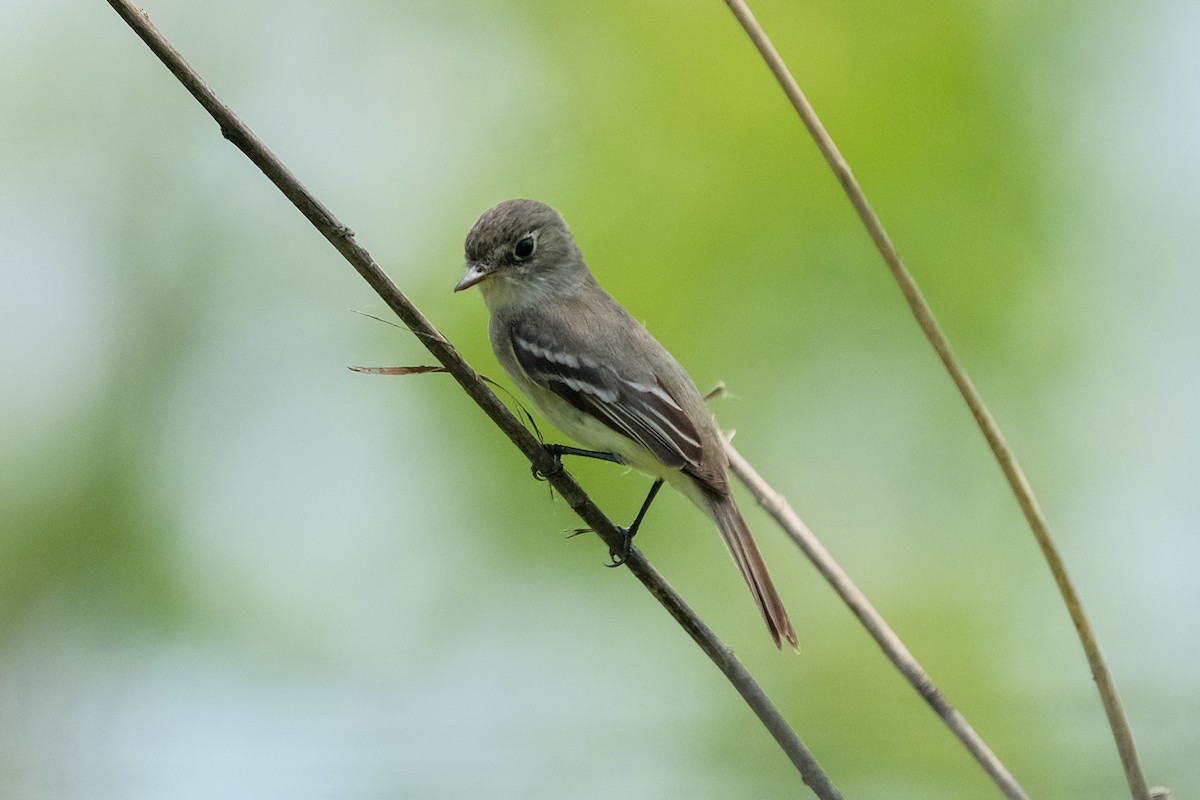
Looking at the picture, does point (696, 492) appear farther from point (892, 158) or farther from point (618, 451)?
point (892, 158)

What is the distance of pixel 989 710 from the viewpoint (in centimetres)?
289

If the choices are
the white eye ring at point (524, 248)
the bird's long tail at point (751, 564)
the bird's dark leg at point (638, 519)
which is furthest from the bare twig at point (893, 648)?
the white eye ring at point (524, 248)

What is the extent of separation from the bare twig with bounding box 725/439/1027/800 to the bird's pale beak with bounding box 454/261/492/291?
1.31m

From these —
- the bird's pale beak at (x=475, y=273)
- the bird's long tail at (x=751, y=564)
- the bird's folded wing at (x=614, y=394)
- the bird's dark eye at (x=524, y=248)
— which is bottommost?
the bird's long tail at (x=751, y=564)

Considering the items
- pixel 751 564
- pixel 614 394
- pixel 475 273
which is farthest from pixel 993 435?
pixel 475 273

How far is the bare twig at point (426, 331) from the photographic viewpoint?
65.1 inches

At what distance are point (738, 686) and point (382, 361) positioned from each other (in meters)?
2.09

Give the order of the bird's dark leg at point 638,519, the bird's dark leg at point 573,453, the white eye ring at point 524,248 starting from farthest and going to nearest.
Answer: the white eye ring at point 524,248 → the bird's dark leg at point 573,453 → the bird's dark leg at point 638,519

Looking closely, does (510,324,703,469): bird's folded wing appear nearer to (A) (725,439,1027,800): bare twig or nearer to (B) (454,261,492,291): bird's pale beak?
(B) (454,261,492,291): bird's pale beak

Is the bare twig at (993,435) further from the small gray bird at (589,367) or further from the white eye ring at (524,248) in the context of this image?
the white eye ring at (524,248)

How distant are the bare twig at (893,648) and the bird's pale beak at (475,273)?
1.31 m

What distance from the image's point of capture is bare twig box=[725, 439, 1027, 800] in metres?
1.59

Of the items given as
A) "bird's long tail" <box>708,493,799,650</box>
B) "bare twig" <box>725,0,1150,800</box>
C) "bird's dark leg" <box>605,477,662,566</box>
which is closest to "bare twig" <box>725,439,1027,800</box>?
"bare twig" <box>725,0,1150,800</box>

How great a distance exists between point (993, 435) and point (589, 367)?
1623mm
